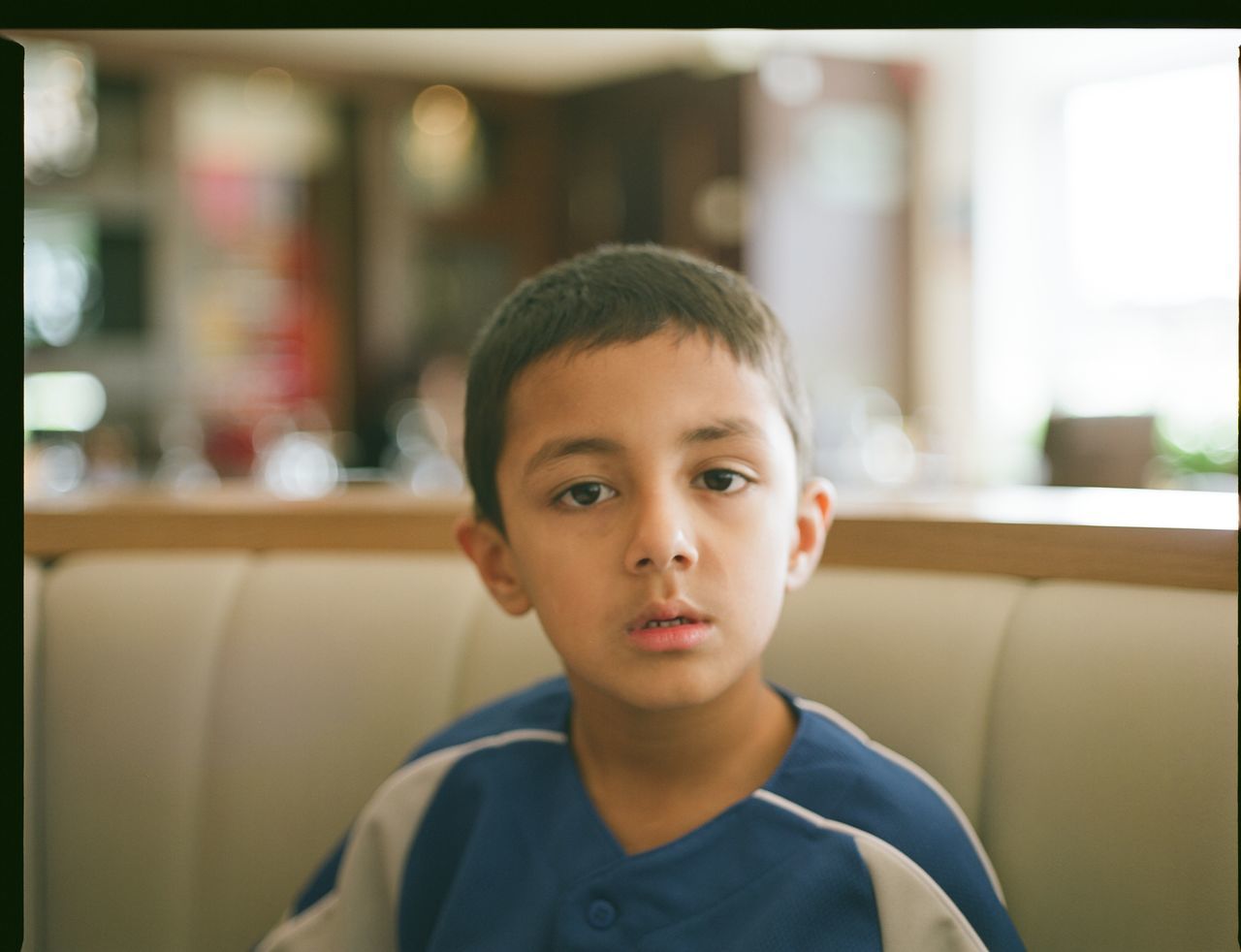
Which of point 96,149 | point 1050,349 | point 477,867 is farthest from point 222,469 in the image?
point 477,867

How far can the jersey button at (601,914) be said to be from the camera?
2.24 feet

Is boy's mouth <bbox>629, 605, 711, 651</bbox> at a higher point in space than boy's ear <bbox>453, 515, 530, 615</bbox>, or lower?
lower

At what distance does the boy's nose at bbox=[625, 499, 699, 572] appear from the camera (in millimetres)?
637

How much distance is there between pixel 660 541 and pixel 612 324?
14 cm

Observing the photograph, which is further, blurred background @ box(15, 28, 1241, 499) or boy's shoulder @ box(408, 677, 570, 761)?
blurred background @ box(15, 28, 1241, 499)

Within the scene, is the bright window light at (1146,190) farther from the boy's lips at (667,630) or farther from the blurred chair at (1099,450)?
the boy's lips at (667,630)

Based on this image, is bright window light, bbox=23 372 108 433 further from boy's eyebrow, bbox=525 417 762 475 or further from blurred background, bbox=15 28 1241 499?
boy's eyebrow, bbox=525 417 762 475

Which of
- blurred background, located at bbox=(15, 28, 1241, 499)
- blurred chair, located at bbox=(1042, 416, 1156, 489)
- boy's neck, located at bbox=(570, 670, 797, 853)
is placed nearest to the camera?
boy's neck, located at bbox=(570, 670, 797, 853)

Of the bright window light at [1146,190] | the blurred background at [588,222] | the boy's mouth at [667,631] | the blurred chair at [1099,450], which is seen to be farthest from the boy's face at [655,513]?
the bright window light at [1146,190]

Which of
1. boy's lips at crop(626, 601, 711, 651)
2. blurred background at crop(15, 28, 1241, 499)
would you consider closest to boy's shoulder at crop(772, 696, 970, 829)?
boy's lips at crop(626, 601, 711, 651)

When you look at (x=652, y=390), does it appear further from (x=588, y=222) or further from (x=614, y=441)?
(x=588, y=222)
